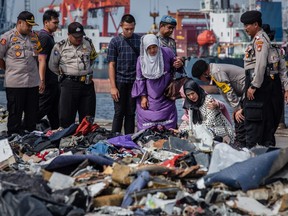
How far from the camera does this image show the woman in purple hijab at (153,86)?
9.48 meters

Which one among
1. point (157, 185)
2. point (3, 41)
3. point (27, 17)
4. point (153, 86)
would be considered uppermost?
point (27, 17)

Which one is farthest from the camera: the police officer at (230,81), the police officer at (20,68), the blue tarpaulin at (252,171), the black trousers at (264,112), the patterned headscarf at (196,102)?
the police officer at (20,68)

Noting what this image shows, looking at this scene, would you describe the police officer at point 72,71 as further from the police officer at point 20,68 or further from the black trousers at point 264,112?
the black trousers at point 264,112

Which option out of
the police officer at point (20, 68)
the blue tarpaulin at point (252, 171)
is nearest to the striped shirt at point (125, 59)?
the police officer at point (20, 68)

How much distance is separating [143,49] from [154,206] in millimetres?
3997

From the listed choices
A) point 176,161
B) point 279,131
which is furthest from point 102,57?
point 176,161

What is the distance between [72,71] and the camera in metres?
9.99

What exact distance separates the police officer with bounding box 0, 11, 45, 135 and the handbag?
150 cm

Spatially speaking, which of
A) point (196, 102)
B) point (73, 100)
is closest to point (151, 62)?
point (196, 102)

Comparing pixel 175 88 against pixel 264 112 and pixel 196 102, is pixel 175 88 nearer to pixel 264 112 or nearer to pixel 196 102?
pixel 196 102

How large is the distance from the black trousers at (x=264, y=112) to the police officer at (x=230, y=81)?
0.78ft

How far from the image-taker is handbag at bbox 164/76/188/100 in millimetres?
9422

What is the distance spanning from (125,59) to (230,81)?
1.48 metres

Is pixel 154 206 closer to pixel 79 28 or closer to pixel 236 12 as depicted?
pixel 79 28
